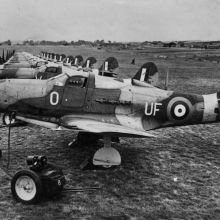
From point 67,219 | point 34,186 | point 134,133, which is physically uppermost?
point 134,133

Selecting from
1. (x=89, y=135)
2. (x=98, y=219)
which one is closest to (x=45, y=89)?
(x=89, y=135)

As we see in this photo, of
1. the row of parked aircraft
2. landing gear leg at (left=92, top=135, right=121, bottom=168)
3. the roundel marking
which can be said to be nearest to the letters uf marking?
the row of parked aircraft

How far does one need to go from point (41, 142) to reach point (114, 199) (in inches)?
188

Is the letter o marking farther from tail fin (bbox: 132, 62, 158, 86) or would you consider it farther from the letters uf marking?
tail fin (bbox: 132, 62, 158, 86)

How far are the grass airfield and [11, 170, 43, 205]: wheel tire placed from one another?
16 cm

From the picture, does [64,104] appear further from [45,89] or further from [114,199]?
[114,199]

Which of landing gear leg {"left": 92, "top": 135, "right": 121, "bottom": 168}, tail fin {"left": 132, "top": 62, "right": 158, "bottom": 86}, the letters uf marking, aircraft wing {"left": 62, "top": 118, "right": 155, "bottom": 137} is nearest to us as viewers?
aircraft wing {"left": 62, "top": 118, "right": 155, "bottom": 137}

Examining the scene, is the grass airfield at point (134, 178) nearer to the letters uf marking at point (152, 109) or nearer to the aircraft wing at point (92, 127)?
the aircraft wing at point (92, 127)

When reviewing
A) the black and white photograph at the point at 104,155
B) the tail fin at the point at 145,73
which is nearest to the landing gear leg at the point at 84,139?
the black and white photograph at the point at 104,155

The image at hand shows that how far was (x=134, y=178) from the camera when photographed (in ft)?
28.6

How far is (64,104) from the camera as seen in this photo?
9.60 meters

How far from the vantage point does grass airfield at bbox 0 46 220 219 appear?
22.6 ft

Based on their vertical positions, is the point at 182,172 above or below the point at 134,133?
below

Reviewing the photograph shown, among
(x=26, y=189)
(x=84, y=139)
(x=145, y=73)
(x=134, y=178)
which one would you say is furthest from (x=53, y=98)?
(x=145, y=73)
